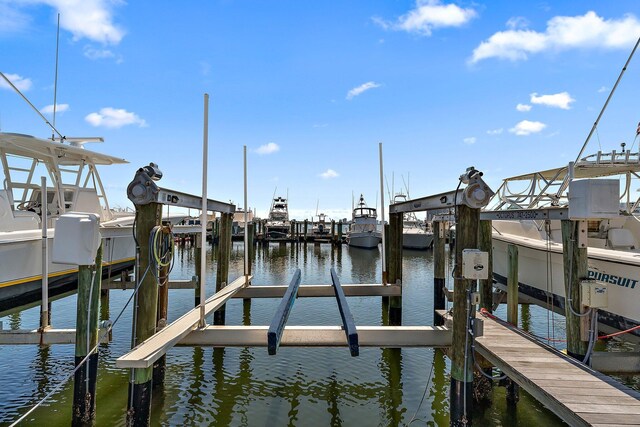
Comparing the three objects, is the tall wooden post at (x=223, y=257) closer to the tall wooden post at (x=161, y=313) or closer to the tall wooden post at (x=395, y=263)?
the tall wooden post at (x=161, y=313)

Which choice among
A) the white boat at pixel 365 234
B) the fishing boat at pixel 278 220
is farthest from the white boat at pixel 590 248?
the fishing boat at pixel 278 220

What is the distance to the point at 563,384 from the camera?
4.21m

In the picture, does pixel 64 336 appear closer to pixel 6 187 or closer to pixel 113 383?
pixel 113 383

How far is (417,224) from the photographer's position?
49.6 metres

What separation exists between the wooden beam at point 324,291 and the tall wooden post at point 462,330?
4.33m

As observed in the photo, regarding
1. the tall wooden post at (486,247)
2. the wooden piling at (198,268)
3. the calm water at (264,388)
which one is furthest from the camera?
the wooden piling at (198,268)

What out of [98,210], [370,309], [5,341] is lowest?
[370,309]

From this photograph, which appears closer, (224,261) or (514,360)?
(514,360)

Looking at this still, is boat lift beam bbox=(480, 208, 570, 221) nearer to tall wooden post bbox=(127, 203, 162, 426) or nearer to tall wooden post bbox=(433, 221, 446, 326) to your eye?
tall wooden post bbox=(433, 221, 446, 326)

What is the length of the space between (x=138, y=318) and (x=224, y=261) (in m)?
4.48

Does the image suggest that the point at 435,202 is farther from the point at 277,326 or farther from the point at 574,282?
the point at 277,326

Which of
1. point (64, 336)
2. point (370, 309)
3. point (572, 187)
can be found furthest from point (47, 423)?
point (370, 309)

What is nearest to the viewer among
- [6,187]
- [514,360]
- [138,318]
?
[514,360]

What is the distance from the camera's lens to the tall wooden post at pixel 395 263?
965 cm
